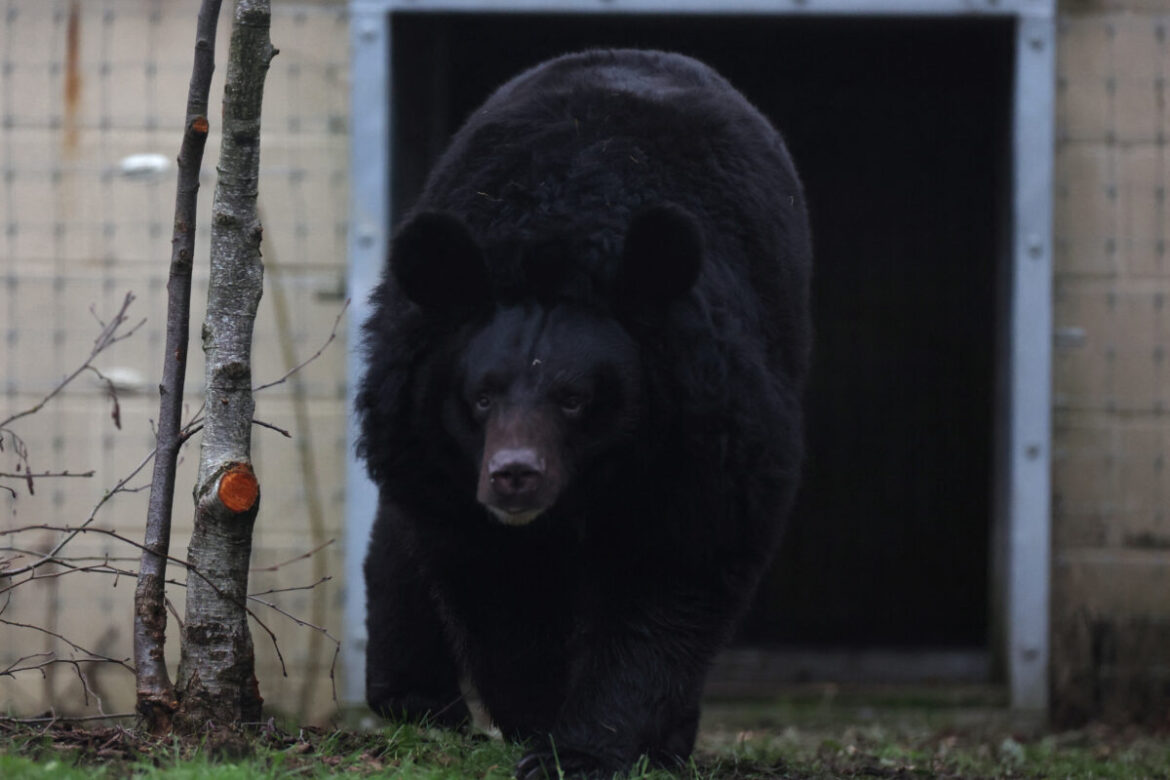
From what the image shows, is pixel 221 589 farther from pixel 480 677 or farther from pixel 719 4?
pixel 719 4

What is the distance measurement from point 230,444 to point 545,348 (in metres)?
0.82

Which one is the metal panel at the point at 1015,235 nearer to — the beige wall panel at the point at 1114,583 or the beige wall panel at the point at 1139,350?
the beige wall panel at the point at 1114,583

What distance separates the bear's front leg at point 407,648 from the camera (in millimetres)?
5207

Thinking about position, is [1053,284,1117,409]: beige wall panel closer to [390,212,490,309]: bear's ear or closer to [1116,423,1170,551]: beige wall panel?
[1116,423,1170,551]: beige wall panel

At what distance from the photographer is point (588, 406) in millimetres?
4027

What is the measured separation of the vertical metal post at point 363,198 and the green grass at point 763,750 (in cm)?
168

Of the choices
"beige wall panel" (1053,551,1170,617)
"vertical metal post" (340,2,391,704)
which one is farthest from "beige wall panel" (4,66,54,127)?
"beige wall panel" (1053,551,1170,617)

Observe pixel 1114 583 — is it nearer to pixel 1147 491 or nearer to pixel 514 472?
pixel 1147 491

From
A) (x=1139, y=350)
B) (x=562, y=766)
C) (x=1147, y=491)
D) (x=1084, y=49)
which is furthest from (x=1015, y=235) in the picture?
(x=562, y=766)

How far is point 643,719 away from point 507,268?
1.22 metres

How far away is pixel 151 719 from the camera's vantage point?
13.0 feet

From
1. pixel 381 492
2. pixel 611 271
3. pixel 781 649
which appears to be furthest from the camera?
pixel 781 649

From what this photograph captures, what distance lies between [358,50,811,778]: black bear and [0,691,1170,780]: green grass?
270 mm

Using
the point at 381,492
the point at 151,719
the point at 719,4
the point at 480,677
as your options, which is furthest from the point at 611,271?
the point at 719,4
